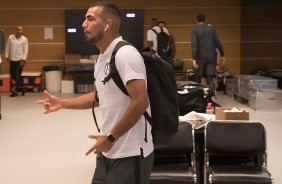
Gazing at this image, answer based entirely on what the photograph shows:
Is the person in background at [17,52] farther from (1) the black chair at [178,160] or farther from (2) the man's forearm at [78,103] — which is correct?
(2) the man's forearm at [78,103]

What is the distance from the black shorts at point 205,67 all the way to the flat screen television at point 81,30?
4.07 metres

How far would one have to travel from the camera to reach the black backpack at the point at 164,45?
1108cm

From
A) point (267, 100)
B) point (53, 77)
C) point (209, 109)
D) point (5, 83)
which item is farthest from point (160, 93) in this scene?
point (5, 83)

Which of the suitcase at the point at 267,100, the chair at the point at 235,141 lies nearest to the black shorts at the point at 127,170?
the chair at the point at 235,141

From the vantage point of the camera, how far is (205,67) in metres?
9.11

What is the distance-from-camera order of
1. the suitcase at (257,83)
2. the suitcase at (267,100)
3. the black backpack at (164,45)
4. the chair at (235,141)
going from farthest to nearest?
the black backpack at (164,45)
the suitcase at (257,83)
the suitcase at (267,100)
the chair at (235,141)

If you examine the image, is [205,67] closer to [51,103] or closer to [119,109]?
[51,103]

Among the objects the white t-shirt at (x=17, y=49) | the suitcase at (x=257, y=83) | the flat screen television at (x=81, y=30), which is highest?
the flat screen television at (x=81, y=30)

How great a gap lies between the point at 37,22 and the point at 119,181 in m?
11.4

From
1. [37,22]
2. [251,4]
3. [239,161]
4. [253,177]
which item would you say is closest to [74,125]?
[239,161]

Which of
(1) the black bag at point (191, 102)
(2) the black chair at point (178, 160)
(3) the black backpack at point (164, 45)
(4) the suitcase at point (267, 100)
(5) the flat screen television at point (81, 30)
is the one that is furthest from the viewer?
(5) the flat screen television at point (81, 30)

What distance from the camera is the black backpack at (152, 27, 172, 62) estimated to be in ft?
36.3

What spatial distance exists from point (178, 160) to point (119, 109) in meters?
1.89

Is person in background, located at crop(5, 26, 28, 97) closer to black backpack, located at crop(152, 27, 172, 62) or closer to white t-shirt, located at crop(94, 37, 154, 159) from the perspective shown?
black backpack, located at crop(152, 27, 172, 62)
